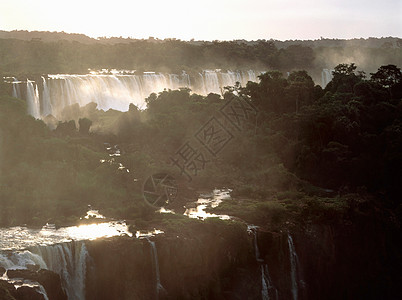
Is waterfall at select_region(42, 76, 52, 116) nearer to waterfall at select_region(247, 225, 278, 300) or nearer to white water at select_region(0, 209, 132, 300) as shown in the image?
white water at select_region(0, 209, 132, 300)

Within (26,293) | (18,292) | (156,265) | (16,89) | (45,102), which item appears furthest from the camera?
(45,102)

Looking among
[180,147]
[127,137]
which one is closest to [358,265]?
[180,147]

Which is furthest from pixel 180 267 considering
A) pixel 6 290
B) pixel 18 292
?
pixel 6 290

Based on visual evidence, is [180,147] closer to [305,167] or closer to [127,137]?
[127,137]

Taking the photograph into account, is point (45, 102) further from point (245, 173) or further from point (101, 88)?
point (245, 173)

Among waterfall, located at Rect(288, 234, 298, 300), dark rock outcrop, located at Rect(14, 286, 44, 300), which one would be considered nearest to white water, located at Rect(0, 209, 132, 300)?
dark rock outcrop, located at Rect(14, 286, 44, 300)

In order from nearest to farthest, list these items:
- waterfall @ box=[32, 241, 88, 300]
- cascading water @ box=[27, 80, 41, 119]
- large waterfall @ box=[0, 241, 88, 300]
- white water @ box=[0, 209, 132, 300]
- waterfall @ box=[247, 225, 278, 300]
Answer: white water @ box=[0, 209, 132, 300], large waterfall @ box=[0, 241, 88, 300], waterfall @ box=[32, 241, 88, 300], waterfall @ box=[247, 225, 278, 300], cascading water @ box=[27, 80, 41, 119]

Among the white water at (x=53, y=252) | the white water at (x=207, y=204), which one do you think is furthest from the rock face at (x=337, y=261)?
the white water at (x=53, y=252)
